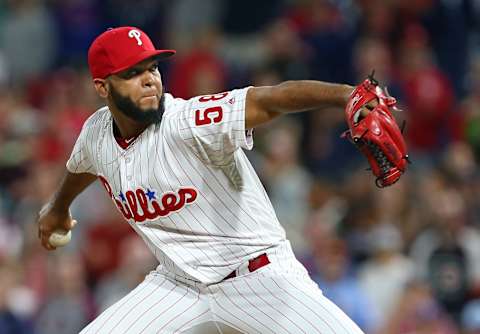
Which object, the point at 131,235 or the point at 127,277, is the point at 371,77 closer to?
the point at 127,277

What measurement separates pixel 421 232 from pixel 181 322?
335cm

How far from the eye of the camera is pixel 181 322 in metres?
4.38

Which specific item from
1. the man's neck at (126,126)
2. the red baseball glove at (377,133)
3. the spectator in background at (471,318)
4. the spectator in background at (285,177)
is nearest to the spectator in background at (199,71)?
the spectator in background at (285,177)

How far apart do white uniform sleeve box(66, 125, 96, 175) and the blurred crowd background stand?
258cm

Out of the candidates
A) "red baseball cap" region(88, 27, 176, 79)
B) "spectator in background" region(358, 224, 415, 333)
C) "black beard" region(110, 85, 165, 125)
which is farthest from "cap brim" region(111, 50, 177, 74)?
"spectator in background" region(358, 224, 415, 333)

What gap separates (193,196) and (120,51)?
2.06 feet

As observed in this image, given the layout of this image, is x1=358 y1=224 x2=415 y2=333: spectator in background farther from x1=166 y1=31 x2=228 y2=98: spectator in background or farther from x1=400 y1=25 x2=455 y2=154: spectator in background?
x1=166 y1=31 x2=228 y2=98: spectator in background

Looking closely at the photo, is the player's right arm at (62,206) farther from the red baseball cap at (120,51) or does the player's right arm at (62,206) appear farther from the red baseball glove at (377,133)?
the red baseball glove at (377,133)

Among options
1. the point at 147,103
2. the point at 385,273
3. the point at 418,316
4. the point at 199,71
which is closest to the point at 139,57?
the point at 147,103

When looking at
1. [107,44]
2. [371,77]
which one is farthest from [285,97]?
[107,44]

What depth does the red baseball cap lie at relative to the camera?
4281 mm

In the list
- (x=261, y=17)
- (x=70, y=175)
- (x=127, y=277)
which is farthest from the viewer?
(x=261, y=17)

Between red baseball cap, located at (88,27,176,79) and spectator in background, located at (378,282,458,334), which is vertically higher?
red baseball cap, located at (88,27,176,79)

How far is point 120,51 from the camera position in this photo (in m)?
4.29
